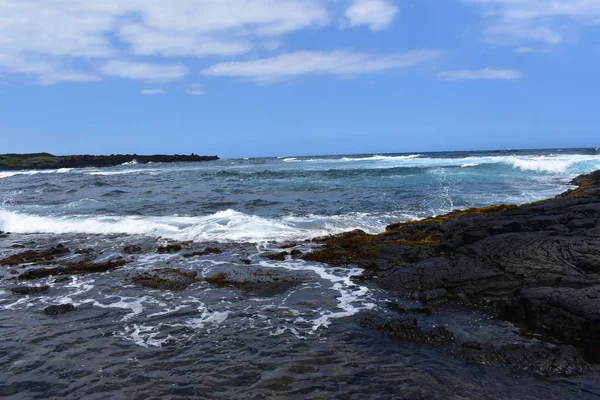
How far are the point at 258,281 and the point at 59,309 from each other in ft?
13.8

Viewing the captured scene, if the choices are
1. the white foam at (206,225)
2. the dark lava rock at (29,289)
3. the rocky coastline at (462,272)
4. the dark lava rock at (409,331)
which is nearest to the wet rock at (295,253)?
the rocky coastline at (462,272)

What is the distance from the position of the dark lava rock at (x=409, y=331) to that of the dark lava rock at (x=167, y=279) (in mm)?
4737

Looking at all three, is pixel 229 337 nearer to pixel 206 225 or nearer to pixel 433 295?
pixel 433 295

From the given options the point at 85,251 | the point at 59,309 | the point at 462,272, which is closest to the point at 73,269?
the point at 85,251

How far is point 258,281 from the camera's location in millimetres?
10133

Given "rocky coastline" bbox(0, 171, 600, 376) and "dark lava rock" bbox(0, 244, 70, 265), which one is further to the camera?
"dark lava rock" bbox(0, 244, 70, 265)

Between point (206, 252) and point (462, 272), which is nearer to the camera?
point (462, 272)

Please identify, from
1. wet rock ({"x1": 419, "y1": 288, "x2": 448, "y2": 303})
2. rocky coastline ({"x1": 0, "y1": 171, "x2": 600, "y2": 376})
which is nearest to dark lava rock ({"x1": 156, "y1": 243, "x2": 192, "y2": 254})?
rocky coastline ({"x1": 0, "y1": 171, "x2": 600, "y2": 376})

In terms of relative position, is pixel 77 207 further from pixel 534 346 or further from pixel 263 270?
pixel 534 346

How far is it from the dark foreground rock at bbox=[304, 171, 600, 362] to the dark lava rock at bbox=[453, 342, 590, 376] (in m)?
0.44

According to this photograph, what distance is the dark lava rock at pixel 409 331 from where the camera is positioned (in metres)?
6.83

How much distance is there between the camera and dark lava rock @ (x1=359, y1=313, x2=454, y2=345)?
683 cm

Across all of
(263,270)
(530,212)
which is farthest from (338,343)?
(530,212)

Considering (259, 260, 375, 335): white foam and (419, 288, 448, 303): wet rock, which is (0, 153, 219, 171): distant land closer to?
(259, 260, 375, 335): white foam
